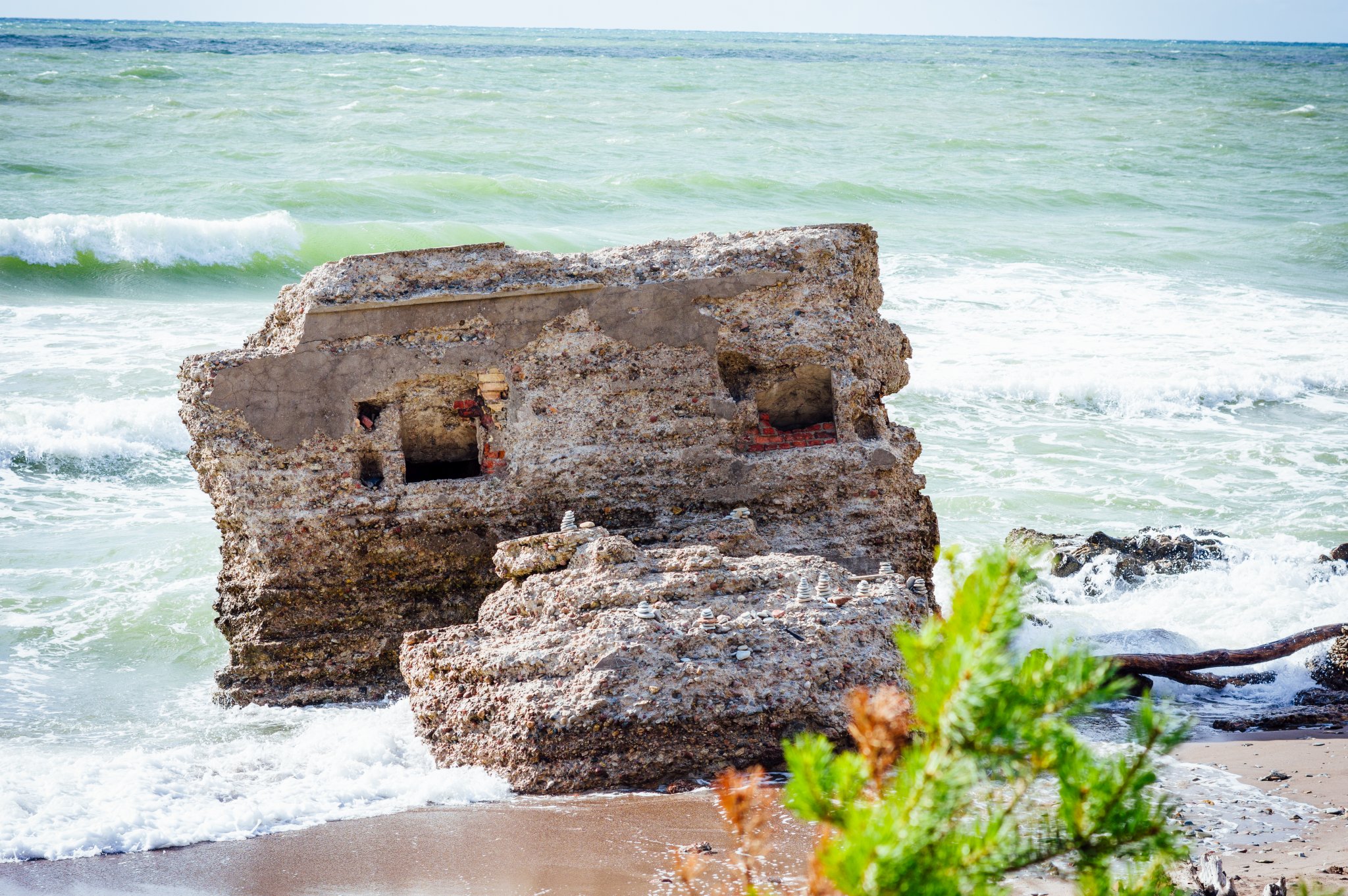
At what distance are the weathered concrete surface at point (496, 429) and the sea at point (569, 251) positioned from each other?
0.77m

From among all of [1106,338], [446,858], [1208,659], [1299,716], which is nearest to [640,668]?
[446,858]

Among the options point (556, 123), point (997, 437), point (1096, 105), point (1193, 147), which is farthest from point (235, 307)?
point (1096, 105)

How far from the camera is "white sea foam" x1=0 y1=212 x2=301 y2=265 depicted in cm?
2055

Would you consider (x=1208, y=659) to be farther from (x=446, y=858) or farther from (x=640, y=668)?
(x=446, y=858)

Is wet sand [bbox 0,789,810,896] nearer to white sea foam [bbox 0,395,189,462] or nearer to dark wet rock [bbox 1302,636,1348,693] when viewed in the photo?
dark wet rock [bbox 1302,636,1348,693]

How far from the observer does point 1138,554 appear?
1055 centimetres

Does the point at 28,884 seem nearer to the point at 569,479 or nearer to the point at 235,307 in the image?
the point at 569,479

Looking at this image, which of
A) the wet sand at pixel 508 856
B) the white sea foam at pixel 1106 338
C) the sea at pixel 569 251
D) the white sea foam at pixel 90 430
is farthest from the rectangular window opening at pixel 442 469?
the white sea foam at pixel 1106 338

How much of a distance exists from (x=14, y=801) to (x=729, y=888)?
3487 mm

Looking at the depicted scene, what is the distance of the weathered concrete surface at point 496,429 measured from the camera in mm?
7137

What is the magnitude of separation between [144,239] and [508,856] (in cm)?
1935

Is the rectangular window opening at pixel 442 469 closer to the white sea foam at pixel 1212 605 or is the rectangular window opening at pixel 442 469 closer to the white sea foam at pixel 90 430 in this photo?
the white sea foam at pixel 1212 605

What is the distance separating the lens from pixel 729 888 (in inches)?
190

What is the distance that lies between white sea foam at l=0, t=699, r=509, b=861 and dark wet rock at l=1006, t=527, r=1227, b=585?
5.95 meters
